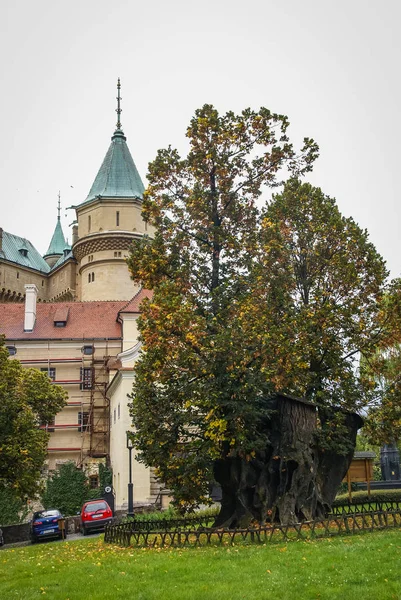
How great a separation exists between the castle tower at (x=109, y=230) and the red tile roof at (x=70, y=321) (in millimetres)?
8003

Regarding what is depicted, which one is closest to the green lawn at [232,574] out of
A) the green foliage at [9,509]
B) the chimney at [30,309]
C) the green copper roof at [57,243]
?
the green foliage at [9,509]

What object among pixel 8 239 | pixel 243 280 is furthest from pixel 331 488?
pixel 8 239

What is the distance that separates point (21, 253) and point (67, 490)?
41.9 metres

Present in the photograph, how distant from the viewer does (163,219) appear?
23.0m

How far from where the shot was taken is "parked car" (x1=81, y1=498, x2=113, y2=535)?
30906 mm

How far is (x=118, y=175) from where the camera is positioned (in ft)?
224

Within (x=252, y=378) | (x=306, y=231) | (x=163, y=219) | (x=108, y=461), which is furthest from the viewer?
(x=108, y=461)

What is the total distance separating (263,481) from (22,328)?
35671mm

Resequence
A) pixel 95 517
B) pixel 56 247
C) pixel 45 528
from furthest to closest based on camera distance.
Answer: pixel 56 247 → pixel 95 517 → pixel 45 528

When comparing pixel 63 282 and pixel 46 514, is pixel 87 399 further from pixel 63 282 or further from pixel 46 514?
pixel 63 282

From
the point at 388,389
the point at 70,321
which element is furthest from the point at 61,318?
the point at 388,389

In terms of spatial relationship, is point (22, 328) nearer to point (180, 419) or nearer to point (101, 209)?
point (101, 209)

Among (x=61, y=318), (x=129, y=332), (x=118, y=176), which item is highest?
(x=118, y=176)

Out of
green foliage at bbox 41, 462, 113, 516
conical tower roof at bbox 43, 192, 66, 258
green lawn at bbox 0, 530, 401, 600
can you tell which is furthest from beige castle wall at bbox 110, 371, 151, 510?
conical tower roof at bbox 43, 192, 66, 258
